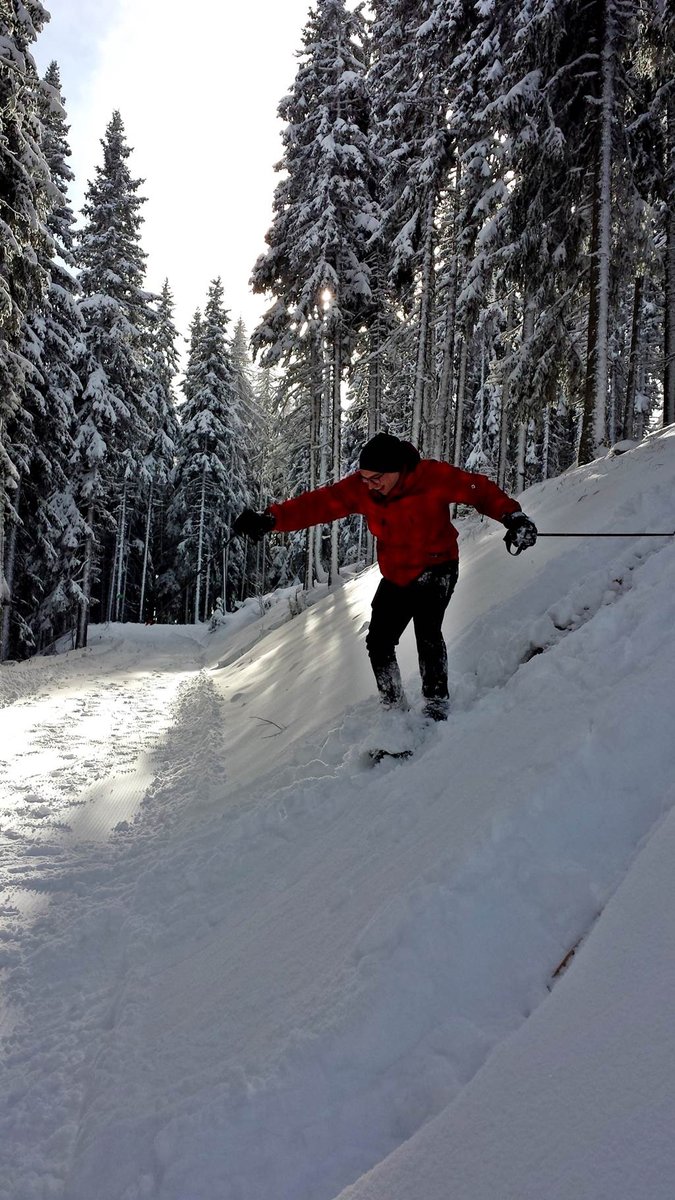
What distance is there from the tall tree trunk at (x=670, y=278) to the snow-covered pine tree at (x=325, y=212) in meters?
7.06

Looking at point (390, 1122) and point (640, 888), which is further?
point (640, 888)

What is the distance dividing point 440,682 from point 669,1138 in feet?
9.33

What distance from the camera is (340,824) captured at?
3.07 metres

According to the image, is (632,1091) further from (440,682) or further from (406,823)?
(440,682)

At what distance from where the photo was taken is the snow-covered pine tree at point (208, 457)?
31328 mm

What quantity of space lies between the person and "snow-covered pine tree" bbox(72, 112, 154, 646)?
715 inches

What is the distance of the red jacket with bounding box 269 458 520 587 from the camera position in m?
3.79

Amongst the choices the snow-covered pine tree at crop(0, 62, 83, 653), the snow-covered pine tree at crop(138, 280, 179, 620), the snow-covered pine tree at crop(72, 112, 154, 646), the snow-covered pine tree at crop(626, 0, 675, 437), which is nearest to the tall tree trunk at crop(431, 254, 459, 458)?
the snow-covered pine tree at crop(626, 0, 675, 437)

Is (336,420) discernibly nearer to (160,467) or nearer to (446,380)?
(446,380)

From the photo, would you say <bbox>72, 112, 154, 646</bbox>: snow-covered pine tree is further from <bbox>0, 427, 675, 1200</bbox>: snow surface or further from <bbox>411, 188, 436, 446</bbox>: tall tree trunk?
<bbox>0, 427, 675, 1200</bbox>: snow surface

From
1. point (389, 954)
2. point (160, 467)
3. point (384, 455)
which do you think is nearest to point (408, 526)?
point (384, 455)

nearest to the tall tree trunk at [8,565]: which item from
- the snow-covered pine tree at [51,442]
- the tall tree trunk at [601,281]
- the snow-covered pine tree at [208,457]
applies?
the snow-covered pine tree at [51,442]

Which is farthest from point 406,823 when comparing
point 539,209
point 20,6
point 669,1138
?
point 20,6

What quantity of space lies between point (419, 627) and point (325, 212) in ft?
51.0
